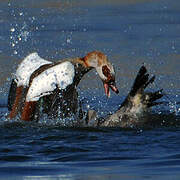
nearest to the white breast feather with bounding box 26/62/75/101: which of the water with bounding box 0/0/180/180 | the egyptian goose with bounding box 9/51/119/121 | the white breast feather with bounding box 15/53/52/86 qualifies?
the egyptian goose with bounding box 9/51/119/121

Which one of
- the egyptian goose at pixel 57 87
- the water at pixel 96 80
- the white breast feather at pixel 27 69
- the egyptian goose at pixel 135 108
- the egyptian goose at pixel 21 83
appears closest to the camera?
the water at pixel 96 80

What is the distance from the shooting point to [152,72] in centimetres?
1450

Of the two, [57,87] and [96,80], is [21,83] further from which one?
[96,80]

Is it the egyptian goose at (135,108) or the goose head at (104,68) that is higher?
the goose head at (104,68)

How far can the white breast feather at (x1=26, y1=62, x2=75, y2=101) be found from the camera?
10117 millimetres

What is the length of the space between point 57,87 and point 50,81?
122 mm

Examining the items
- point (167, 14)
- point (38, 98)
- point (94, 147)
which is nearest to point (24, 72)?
point (38, 98)

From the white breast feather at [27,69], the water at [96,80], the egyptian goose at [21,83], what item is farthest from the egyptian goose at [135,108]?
the white breast feather at [27,69]

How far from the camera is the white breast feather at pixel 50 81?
10117 mm

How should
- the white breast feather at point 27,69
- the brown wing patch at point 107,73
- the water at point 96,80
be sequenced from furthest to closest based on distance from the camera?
the white breast feather at point 27,69 → the brown wing patch at point 107,73 → the water at point 96,80

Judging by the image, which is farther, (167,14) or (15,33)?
(167,14)

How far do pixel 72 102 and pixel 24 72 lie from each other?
1.18 meters

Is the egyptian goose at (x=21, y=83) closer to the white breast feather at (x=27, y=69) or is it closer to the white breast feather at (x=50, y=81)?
the white breast feather at (x=27, y=69)

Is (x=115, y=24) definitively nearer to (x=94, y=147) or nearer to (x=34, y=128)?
(x=34, y=128)
